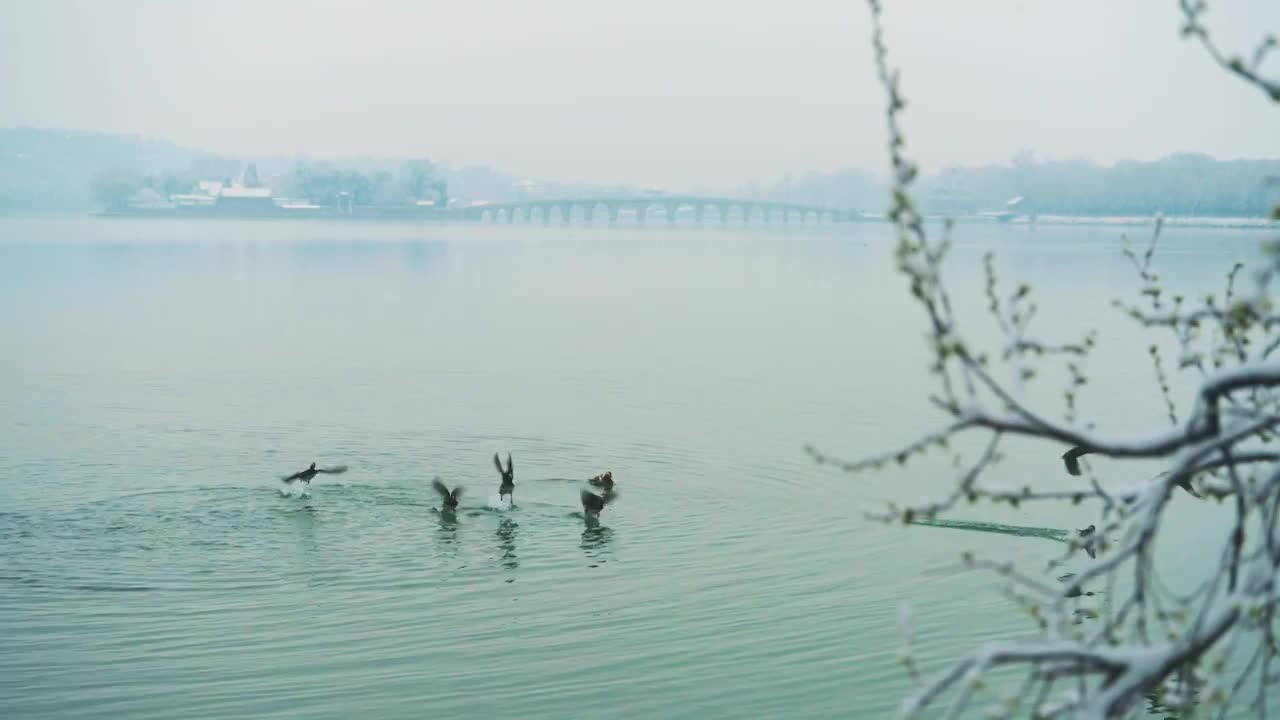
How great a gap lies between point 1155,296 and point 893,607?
823 cm

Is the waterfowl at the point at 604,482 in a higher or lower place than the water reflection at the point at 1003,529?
higher

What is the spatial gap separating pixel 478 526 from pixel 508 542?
0.67m

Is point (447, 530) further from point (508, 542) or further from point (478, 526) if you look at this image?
point (508, 542)

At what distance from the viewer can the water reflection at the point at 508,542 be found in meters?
15.5

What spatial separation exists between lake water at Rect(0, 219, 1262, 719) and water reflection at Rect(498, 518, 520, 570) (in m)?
0.05

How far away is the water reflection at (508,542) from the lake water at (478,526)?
5 cm

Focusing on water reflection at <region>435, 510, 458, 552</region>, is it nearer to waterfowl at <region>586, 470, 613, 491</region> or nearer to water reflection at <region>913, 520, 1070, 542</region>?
waterfowl at <region>586, 470, 613, 491</region>

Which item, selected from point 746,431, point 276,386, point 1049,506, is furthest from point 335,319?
point 1049,506

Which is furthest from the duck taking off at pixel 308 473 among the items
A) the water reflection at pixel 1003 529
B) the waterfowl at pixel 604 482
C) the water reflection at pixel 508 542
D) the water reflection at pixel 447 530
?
the water reflection at pixel 1003 529

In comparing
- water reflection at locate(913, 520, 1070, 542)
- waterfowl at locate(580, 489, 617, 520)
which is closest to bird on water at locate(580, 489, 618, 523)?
waterfowl at locate(580, 489, 617, 520)

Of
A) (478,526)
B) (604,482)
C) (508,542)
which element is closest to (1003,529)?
(604,482)

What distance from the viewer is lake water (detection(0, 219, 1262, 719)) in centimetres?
1223

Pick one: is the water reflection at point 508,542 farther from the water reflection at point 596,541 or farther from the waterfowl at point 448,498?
the water reflection at point 596,541

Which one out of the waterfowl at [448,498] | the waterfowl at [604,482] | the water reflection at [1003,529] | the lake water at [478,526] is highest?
the waterfowl at [604,482]
